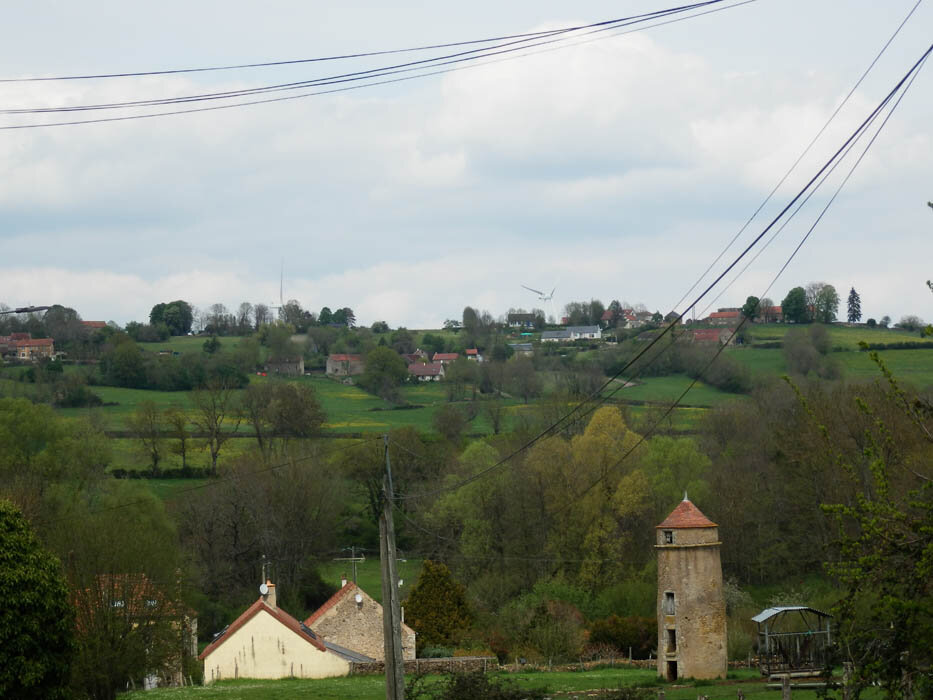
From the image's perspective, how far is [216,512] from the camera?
65.9 metres

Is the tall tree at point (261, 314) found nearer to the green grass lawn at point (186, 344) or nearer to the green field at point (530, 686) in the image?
the green grass lawn at point (186, 344)

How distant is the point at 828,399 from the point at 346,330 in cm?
11503

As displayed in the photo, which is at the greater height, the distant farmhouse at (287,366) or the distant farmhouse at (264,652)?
the distant farmhouse at (287,366)

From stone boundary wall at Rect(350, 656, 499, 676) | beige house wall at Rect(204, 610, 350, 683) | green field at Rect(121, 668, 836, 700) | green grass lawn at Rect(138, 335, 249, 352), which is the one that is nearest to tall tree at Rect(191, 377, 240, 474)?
beige house wall at Rect(204, 610, 350, 683)

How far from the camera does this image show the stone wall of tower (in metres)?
39.5

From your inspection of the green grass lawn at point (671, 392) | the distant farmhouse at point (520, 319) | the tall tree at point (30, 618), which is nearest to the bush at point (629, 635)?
the tall tree at point (30, 618)

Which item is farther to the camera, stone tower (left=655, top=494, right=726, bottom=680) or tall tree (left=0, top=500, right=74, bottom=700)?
stone tower (left=655, top=494, right=726, bottom=680)

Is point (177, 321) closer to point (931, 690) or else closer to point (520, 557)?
point (520, 557)

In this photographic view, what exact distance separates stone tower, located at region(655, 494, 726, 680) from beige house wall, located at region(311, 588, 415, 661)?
11.9 meters

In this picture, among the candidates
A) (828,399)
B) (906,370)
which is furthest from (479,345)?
(828,399)

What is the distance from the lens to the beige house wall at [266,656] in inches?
1638

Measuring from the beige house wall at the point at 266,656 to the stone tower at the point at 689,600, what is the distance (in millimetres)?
11118

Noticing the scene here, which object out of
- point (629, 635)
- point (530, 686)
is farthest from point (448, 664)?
point (629, 635)

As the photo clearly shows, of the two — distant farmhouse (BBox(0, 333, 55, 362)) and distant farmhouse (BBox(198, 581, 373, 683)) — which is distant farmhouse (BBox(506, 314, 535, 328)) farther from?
distant farmhouse (BBox(198, 581, 373, 683))
